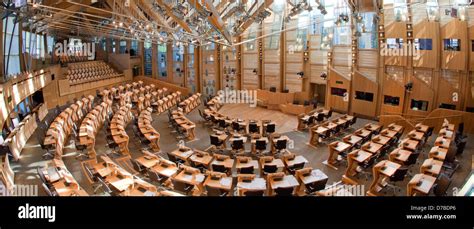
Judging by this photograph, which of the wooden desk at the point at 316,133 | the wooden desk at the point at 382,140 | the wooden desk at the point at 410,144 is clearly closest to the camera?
the wooden desk at the point at 410,144

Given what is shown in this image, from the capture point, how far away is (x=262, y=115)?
2347 centimetres

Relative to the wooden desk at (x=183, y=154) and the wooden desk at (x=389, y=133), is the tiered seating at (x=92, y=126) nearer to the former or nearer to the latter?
the wooden desk at (x=183, y=154)

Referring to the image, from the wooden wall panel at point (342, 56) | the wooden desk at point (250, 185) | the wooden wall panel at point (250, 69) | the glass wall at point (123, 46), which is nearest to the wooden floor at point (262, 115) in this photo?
the wooden wall panel at point (250, 69)

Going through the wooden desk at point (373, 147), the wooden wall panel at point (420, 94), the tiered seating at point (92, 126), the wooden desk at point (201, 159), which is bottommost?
the wooden desk at point (201, 159)

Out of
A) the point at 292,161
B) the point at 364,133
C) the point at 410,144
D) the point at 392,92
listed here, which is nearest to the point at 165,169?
the point at 292,161

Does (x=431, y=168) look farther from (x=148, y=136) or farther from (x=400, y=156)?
(x=148, y=136)

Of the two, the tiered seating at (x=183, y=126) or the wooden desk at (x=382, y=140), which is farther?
the tiered seating at (x=183, y=126)

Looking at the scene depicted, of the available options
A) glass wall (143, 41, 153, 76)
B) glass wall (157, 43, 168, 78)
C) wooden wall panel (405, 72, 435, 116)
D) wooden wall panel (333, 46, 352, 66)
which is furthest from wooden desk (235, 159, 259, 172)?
glass wall (143, 41, 153, 76)

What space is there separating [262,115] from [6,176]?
15.7 metres

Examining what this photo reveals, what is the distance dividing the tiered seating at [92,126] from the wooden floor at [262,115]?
777 cm

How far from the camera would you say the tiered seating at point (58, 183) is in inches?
343

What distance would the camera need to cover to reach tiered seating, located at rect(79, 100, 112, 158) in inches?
545

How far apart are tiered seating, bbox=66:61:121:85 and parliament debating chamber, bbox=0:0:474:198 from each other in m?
0.13
